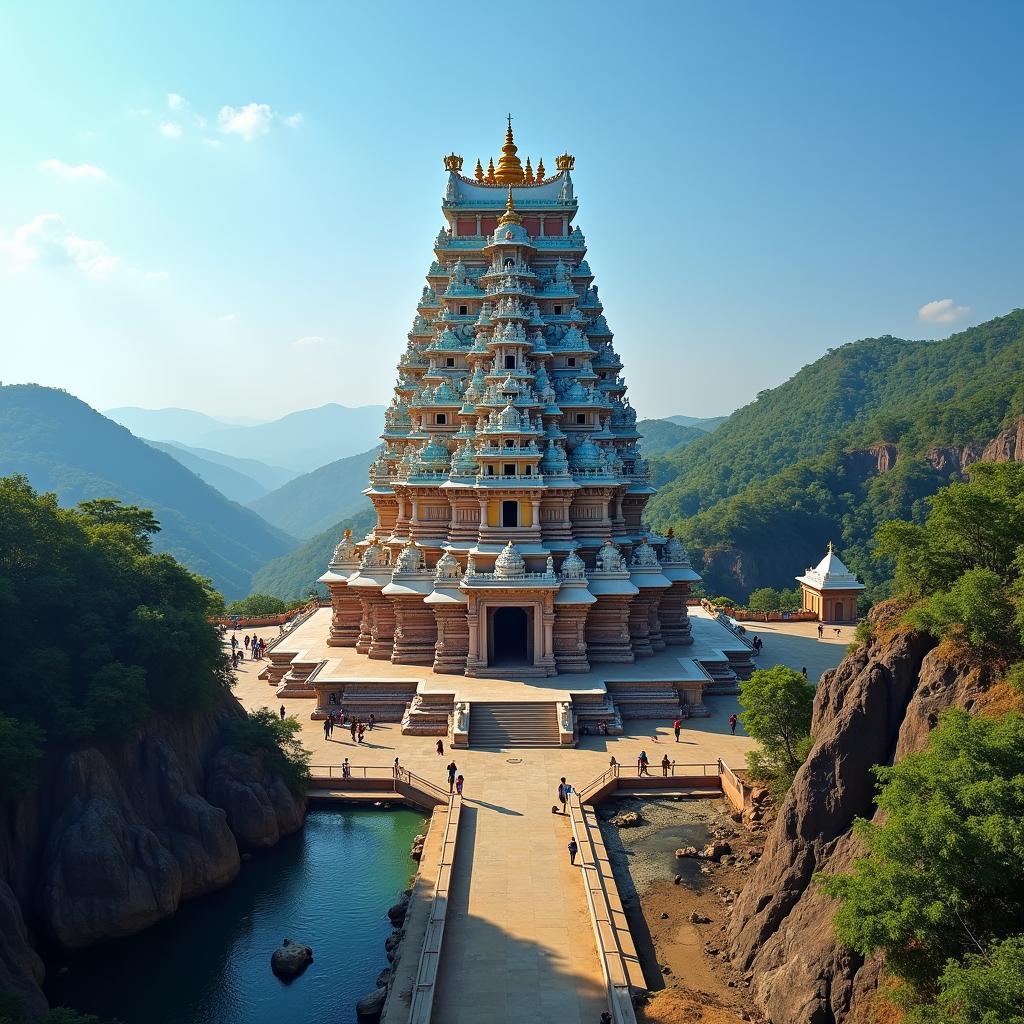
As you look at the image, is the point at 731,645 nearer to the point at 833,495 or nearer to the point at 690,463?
the point at 833,495

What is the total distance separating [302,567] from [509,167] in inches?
4150

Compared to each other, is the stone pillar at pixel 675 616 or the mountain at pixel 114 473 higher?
the mountain at pixel 114 473

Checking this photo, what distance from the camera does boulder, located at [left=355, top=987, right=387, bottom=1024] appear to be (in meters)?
15.6

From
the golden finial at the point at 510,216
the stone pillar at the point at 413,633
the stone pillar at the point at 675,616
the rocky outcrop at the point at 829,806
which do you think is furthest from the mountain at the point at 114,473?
the rocky outcrop at the point at 829,806

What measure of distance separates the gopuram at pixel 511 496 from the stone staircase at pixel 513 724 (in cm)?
169

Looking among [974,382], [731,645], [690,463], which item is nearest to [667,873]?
[731,645]

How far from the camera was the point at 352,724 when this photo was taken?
29.5m

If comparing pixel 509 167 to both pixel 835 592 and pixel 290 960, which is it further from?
pixel 290 960

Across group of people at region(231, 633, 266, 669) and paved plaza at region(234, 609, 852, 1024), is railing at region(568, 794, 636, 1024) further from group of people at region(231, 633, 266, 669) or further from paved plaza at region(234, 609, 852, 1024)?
group of people at region(231, 633, 266, 669)

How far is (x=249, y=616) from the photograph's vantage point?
51.7 meters

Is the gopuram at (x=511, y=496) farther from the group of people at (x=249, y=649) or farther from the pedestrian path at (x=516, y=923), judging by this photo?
the pedestrian path at (x=516, y=923)

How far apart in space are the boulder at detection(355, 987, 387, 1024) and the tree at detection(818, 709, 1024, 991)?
871cm

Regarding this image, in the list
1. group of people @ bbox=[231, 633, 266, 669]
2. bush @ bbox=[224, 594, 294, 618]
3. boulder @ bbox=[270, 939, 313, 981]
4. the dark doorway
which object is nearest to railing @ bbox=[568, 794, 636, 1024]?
boulder @ bbox=[270, 939, 313, 981]

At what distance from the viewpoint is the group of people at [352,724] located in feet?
94.6
